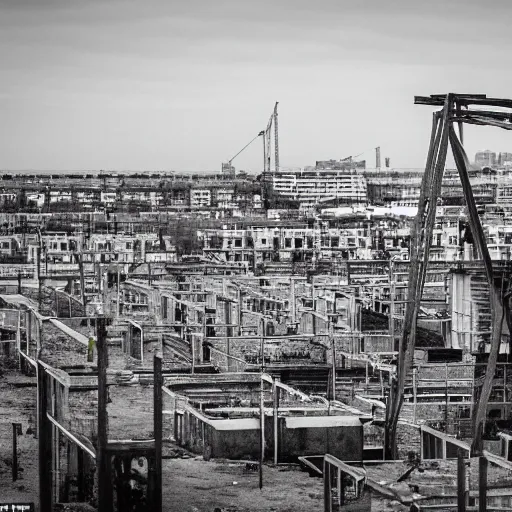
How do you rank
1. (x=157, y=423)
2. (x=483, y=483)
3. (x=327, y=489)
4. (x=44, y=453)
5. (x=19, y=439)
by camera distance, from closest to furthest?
(x=483, y=483) < (x=157, y=423) < (x=327, y=489) < (x=44, y=453) < (x=19, y=439)

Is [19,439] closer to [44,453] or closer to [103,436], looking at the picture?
[44,453]

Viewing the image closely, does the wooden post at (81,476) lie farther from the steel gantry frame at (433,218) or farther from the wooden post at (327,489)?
the steel gantry frame at (433,218)

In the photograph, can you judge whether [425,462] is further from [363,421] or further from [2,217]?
[2,217]

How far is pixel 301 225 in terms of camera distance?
252ft

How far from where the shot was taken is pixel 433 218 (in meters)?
12.3

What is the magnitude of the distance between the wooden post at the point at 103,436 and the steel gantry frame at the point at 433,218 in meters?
2.73

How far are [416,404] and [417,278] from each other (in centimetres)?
306

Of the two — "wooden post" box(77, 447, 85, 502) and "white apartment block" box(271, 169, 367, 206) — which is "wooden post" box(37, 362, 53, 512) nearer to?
"wooden post" box(77, 447, 85, 502)

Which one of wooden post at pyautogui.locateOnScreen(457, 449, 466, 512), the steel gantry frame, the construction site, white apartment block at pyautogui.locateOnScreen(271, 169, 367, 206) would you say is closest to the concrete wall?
the construction site

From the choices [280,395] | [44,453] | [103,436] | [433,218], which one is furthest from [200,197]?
[103,436]

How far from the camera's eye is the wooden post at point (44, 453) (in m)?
10.8

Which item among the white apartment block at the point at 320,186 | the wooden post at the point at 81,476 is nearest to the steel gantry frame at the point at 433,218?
the wooden post at the point at 81,476

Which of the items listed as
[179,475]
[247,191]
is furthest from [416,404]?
[247,191]

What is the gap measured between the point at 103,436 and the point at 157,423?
1.42 feet
